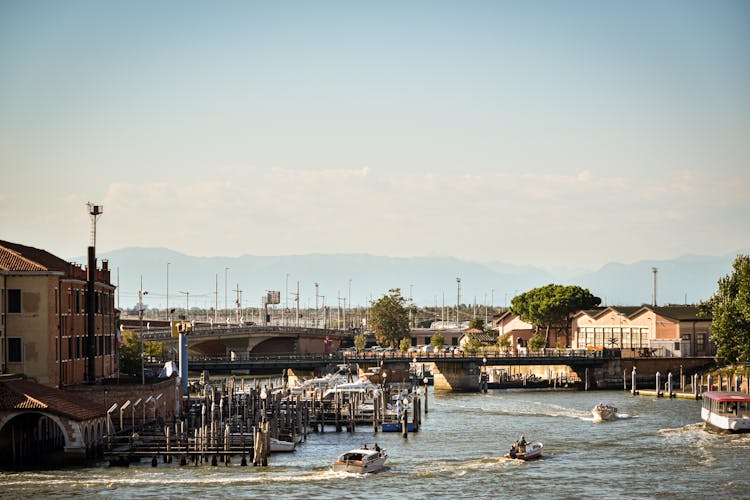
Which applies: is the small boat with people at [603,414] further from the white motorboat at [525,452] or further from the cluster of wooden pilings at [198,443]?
the cluster of wooden pilings at [198,443]

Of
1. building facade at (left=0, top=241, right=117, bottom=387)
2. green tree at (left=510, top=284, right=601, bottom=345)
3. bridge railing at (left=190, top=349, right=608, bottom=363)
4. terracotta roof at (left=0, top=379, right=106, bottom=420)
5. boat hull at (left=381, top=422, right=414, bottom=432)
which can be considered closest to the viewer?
terracotta roof at (left=0, top=379, right=106, bottom=420)

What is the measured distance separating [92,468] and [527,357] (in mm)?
89063

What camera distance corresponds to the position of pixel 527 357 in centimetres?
15812

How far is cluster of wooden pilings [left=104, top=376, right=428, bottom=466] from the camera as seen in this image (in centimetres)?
8056

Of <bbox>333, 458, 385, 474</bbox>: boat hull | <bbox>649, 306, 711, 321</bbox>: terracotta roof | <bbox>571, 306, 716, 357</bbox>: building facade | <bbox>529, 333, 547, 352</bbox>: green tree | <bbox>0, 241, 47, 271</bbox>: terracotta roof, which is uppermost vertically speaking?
<bbox>0, 241, 47, 271</bbox>: terracotta roof

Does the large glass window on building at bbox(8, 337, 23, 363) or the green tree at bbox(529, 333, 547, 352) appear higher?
the large glass window on building at bbox(8, 337, 23, 363)

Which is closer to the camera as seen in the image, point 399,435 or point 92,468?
point 92,468

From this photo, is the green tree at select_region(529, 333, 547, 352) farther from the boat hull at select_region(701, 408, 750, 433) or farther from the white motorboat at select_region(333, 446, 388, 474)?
the white motorboat at select_region(333, 446, 388, 474)

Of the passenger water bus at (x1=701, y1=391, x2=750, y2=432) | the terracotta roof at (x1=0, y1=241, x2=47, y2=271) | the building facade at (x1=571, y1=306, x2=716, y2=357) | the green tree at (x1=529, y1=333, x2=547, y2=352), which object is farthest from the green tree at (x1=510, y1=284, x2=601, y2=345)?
the terracotta roof at (x1=0, y1=241, x2=47, y2=271)

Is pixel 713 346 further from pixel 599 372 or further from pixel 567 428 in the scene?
pixel 567 428

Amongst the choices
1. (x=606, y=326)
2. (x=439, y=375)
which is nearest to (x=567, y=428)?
(x=439, y=375)

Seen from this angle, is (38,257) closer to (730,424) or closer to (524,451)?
(524,451)

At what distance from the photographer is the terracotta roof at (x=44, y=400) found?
7662cm

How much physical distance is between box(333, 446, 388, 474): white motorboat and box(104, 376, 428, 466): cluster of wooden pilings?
522 centimetres
